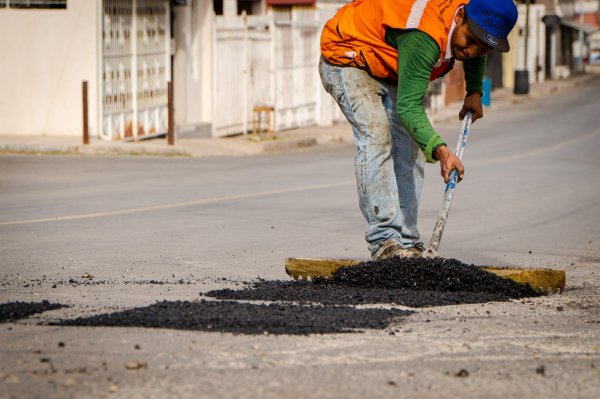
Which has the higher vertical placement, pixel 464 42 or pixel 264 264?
pixel 464 42

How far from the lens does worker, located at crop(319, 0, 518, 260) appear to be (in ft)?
24.3

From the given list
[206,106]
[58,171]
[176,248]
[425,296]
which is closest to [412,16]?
[425,296]

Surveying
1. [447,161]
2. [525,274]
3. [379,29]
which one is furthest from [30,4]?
[525,274]

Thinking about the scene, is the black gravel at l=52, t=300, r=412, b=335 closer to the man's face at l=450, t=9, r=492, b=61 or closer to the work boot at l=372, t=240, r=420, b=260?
the work boot at l=372, t=240, r=420, b=260

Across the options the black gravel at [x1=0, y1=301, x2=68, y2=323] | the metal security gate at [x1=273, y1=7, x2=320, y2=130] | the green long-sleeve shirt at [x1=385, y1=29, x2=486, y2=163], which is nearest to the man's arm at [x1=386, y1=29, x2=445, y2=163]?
the green long-sleeve shirt at [x1=385, y1=29, x2=486, y2=163]

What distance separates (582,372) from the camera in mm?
5176

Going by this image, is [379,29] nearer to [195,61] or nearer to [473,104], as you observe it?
[473,104]

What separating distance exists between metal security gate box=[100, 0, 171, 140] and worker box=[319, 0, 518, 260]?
48.5 feet

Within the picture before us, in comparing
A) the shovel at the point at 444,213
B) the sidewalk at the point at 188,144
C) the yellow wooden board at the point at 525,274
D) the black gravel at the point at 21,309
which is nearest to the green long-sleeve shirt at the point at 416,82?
the shovel at the point at 444,213

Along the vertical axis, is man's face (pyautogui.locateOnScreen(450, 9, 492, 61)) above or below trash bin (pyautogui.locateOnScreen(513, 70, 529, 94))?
above

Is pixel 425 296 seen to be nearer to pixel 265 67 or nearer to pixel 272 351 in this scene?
pixel 272 351

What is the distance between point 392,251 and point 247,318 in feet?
6.22

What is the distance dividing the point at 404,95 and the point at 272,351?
244 centimetres

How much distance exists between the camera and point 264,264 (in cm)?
925
